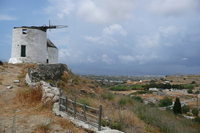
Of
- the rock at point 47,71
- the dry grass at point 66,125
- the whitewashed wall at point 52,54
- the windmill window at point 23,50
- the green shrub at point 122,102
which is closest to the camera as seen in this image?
the dry grass at point 66,125

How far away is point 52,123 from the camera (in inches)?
233

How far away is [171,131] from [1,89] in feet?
33.3

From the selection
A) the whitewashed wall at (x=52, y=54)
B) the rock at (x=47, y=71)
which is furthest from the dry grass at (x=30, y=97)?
the whitewashed wall at (x=52, y=54)

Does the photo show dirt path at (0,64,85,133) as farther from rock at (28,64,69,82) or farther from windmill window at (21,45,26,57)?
windmill window at (21,45,26,57)

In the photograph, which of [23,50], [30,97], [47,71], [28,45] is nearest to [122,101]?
[47,71]

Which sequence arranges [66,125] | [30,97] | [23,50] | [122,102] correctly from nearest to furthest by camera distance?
1. [66,125]
2. [30,97]
3. [122,102]
4. [23,50]

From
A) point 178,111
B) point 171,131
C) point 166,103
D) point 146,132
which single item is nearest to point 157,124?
point 171,131

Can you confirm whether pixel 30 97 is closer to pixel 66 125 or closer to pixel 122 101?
pixel 66 125

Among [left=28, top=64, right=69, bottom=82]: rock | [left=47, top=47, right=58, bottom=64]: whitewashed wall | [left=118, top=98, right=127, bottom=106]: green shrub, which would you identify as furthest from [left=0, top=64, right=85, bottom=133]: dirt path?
[left=47, top=47, right=58, bottom=64]: whitewashed wall

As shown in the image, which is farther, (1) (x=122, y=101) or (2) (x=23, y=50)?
(2) (x=23, y=50)

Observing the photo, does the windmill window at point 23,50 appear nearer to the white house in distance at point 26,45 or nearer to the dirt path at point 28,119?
the white house in distance at point 26,45

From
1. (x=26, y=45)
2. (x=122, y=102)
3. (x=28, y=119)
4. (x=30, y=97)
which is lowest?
(x=122, y=102)

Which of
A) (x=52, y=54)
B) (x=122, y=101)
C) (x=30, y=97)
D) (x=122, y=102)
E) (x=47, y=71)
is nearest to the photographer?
(x=30, y=97)

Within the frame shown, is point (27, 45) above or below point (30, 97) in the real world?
above
